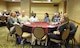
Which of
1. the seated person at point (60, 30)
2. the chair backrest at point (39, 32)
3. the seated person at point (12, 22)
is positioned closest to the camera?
the seated person at point (60, 30)

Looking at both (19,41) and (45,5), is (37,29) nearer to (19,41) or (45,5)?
(19,41)

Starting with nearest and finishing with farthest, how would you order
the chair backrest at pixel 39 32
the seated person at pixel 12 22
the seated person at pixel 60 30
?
the seated person at pixel 60 30 → the chair backrest at pixel 39 32 → the seated person at pixel 12 22

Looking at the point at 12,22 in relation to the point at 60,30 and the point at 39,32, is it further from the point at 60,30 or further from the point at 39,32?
the point at 60,30

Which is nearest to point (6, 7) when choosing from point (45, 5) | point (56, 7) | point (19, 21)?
point (45, 5)

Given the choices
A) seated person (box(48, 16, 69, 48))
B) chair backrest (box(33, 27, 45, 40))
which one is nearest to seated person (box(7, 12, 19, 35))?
chair backrest (box(33, 27, 45, 40))

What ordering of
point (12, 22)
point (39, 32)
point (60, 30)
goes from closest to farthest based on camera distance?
point (60, 30) → point (39, 32) → point (12, 22)

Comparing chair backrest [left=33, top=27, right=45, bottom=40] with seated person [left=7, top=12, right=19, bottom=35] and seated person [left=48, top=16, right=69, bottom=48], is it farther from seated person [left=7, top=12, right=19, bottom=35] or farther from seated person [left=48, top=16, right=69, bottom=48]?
seated person [left=7, top=12, right=19, bottom=35]

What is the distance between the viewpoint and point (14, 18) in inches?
274

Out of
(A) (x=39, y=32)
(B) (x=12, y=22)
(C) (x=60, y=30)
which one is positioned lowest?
(A) (x=39, y=32)

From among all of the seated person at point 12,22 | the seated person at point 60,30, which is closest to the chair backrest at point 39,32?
the seated person at point 60,30

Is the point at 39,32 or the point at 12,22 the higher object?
the point at 12,22

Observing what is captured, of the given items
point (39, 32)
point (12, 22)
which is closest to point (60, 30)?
point (39, 32)

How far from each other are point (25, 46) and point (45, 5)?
11905 millimetres

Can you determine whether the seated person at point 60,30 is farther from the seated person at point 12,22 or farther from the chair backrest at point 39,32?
the seated person at point 12,22
